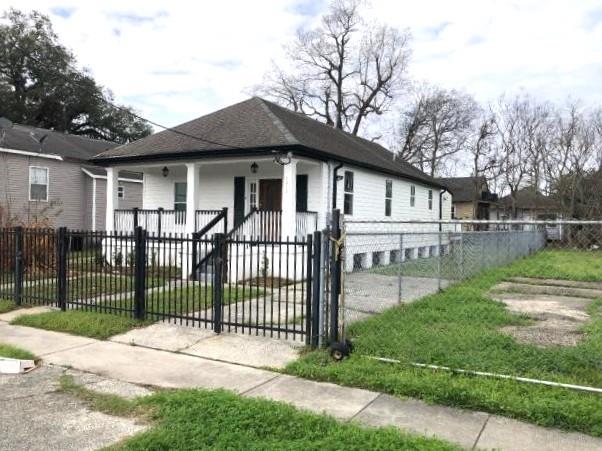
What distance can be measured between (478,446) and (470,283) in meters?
8.98

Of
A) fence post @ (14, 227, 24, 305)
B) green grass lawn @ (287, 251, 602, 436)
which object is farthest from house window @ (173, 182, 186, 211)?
green grass lawn @ (287, 251, 602, 436)

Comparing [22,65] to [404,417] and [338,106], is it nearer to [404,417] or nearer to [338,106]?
[338,106]

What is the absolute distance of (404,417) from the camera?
169 inches

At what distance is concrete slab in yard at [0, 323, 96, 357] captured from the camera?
656 cm

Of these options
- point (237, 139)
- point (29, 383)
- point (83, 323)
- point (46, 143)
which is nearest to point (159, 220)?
point (237, 139)

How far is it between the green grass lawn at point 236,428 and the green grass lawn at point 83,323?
107 inches

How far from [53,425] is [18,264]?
6.02m

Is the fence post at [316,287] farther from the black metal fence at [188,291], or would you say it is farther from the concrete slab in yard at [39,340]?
the concrete slab in yard at [39,340]

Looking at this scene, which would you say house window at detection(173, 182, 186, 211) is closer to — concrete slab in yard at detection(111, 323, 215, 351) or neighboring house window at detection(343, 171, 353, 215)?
neighboring house window at detection(343, 171, 353, 215)

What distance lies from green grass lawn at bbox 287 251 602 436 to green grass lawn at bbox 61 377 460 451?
3.36ft

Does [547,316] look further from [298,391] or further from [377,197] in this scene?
[377,197]

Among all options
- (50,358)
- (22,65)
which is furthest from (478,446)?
(22,65)

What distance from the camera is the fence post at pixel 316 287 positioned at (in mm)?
6234

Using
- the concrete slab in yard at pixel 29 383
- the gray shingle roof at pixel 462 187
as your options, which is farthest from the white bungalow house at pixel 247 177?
the gray shingle roof at pixel 462 187
